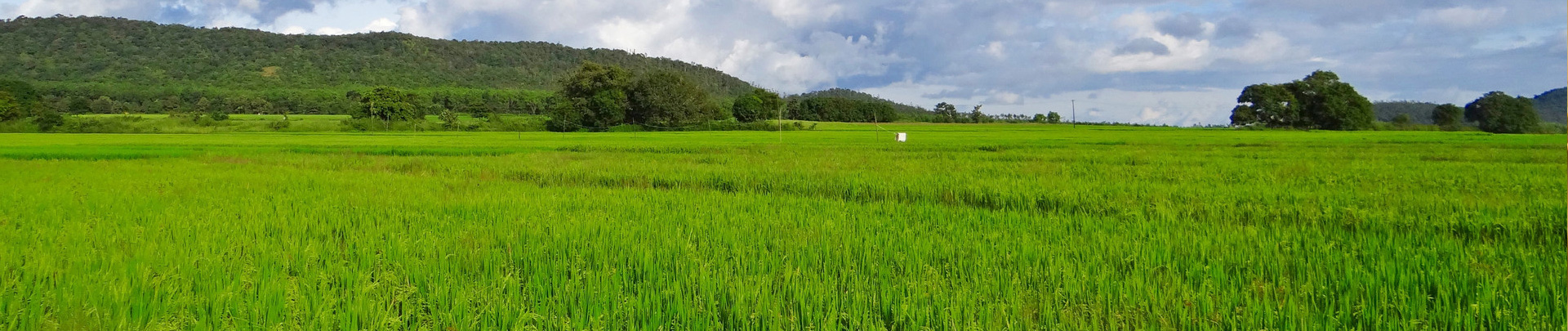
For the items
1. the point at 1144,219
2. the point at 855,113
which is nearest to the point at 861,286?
the point at 1144,219

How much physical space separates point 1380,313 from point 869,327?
176 cm

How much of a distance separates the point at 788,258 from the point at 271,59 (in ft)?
Answer: 580

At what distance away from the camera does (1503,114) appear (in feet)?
217

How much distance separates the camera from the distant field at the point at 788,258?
89.0 inches

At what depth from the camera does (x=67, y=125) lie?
5134 centimetres

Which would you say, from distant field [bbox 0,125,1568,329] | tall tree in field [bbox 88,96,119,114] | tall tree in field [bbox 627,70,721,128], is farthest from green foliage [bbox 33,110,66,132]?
distant field [bbox 0,125,1568,329]

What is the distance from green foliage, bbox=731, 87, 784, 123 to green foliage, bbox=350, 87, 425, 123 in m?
34.4

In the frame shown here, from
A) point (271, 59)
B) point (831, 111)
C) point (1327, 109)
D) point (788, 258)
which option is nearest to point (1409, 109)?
point (1327, 109)

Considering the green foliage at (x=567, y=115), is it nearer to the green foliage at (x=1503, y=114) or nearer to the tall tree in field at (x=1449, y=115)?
the green foliage at (x=1503, y=114)

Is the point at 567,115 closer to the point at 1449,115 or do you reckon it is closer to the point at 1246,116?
the point at 1246,116

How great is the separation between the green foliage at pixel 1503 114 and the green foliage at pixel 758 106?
69207 millimetres

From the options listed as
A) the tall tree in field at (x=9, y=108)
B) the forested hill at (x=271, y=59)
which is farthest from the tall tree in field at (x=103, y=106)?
the forested hill at (x=271, y=59)

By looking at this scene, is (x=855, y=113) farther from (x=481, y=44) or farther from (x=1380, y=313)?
(x=481, y=44)

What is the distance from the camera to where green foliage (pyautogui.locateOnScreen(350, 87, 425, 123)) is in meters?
64.8
